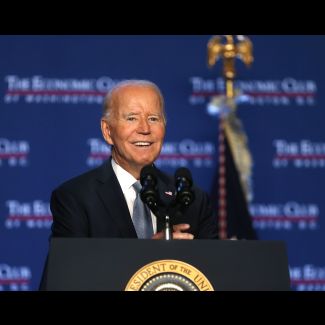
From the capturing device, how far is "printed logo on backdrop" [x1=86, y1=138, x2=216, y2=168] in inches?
213

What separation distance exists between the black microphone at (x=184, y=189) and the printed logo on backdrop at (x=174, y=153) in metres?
2.87

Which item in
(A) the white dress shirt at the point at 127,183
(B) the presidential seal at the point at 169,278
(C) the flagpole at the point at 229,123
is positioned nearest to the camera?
(B) the presidential seal at the point at 169,278

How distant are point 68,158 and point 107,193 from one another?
2414mm

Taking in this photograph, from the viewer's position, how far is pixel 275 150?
549 cm

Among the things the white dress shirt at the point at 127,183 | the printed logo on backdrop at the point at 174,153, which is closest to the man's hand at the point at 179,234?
the white dress shirt at the point at 127,183

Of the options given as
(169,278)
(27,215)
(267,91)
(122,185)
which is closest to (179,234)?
(169,278)

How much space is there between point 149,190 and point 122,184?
671 mm

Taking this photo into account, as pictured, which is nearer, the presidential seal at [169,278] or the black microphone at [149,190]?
the presidential seal at [169,278]

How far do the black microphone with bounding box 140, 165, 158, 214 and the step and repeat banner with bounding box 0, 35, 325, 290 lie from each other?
9.46ft

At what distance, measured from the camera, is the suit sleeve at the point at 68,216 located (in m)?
2.91

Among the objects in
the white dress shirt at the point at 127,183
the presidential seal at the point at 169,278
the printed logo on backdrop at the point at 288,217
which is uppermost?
the printed logo on backdrop at the point at 288,217

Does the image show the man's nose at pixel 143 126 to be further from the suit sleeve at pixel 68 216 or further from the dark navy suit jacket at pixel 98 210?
the suit sleeve at pixel 68 216

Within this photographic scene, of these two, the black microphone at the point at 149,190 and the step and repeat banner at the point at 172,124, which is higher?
the step and repeat banner at the point at 172,124
